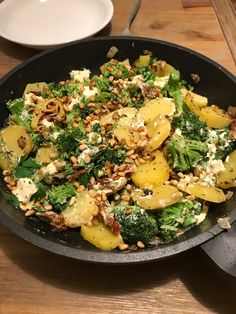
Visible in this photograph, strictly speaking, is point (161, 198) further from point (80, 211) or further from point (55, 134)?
point (55, 134)

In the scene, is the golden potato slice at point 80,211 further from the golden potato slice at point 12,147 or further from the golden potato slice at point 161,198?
the golden potato slice at point 12,147

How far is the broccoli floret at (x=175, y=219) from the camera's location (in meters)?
1.34

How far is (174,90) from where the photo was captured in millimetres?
1782

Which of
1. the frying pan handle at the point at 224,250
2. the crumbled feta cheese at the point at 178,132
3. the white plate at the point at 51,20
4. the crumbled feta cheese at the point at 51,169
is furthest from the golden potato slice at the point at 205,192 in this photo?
the white plate at the point at 51,20

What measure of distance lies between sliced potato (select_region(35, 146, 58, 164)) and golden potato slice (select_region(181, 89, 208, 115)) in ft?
1.95

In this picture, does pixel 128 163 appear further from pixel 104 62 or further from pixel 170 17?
pixel 170 17

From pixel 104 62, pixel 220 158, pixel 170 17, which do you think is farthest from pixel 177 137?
pixel 170 17

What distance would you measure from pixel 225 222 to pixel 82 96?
0.85 meters

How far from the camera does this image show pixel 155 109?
1.63 m

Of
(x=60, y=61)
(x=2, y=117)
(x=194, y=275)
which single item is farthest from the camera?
(x=60, y=61)

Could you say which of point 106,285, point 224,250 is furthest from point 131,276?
point 224,250

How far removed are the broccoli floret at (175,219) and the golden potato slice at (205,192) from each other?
0.04 m

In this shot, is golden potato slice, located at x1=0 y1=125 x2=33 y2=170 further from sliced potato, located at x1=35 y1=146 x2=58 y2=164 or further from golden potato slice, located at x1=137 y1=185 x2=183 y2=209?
golden potato slice, located at x1=137 y1=185 x2=183 y2=209

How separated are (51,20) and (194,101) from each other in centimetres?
117
